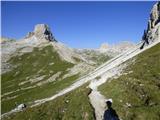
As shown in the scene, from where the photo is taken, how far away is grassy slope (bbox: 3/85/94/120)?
61678 millimetres

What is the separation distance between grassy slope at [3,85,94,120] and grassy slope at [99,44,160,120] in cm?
511

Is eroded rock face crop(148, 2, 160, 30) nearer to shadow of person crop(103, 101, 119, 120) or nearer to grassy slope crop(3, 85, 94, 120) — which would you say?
grassy slope crop(3, 85, 94, 120)

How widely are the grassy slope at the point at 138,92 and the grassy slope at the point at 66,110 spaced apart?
5.11m

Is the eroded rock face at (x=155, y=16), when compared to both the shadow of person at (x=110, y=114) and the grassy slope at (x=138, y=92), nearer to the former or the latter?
the grassy slope at (x=138, y=92)

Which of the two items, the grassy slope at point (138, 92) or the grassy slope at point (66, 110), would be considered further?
the grassy slope at point (66, 110)

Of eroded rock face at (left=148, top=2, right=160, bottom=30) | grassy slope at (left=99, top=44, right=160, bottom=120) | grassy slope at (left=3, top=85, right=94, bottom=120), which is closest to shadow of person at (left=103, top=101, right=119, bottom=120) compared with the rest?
grassy slope at (left=99, top=44, right=160, bottom=120)

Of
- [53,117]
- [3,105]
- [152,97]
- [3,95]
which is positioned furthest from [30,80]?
[152,97]

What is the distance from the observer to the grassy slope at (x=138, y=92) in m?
55.0

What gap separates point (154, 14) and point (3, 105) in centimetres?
8464

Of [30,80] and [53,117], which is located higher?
[53,117]

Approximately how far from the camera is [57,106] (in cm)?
7138

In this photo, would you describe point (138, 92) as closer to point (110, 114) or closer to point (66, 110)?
point (110, 114)

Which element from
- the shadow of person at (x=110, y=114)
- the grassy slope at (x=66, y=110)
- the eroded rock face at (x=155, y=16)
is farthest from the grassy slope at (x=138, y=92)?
the eroded rock face at (x=155, y=16)

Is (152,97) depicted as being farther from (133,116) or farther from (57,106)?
(57,106)
